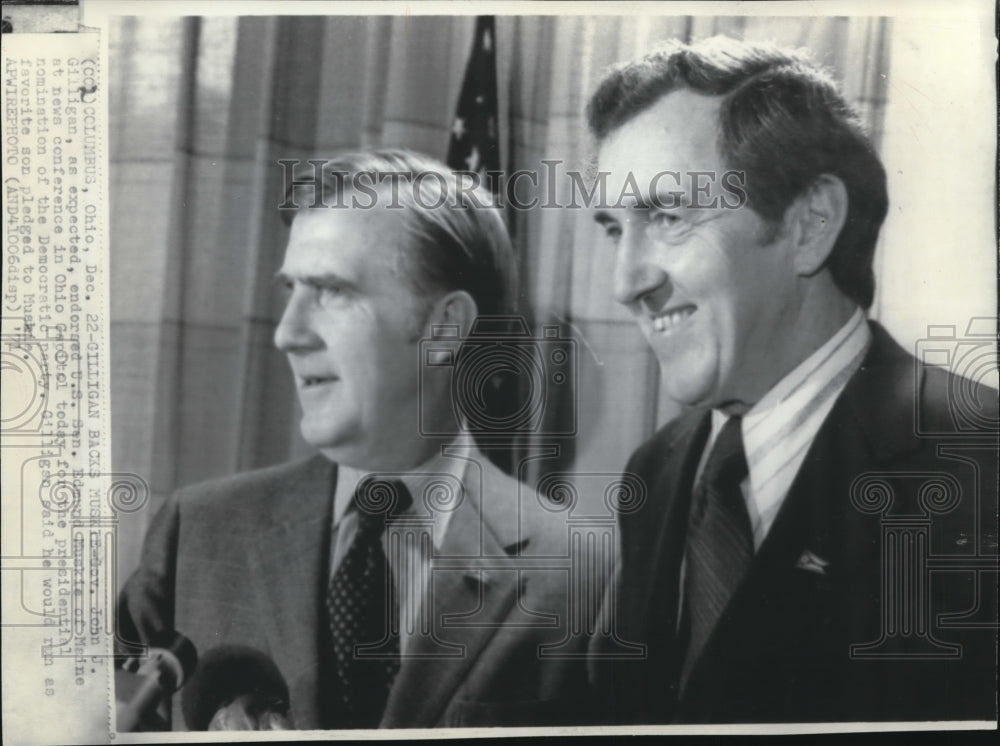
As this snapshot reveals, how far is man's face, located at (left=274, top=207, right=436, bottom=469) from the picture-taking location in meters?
2.27

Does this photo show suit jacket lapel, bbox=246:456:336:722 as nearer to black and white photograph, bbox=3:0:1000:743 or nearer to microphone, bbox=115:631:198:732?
black and white photograph, bbox=3:0:1000:743

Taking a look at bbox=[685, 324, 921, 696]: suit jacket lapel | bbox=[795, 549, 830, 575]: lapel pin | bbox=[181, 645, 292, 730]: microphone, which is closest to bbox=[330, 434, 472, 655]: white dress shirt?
bbox=[181, 645, 292, 730]: microphone

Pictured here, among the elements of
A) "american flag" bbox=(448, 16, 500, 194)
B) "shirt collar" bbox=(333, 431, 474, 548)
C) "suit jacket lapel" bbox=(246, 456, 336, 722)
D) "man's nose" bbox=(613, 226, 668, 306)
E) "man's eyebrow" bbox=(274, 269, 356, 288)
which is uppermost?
"american flag" bbox=(448, 16, 500, 194)

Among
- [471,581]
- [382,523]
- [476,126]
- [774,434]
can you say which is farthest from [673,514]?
[476,126]

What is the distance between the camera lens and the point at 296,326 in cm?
227

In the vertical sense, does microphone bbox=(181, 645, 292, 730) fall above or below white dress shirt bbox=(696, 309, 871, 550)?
below

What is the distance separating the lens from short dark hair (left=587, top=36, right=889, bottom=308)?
2.27 m

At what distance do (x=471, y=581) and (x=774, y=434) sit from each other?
27.7 inches

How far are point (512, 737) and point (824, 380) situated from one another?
1.00m

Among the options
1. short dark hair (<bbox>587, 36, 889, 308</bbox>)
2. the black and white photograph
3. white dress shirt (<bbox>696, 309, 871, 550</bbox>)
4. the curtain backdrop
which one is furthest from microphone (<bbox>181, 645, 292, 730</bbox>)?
short dark hair (<bbox>587, 36, 889, 308</bbox>)

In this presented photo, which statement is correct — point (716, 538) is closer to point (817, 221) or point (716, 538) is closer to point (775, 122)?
point (817, 221)

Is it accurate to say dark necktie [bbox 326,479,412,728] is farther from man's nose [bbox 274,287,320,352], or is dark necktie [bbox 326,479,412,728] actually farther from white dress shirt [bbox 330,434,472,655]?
man's nose [bbox 274,287,320,352]

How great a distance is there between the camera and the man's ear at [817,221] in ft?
7.48

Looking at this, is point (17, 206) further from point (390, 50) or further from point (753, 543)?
point (753, 543)
